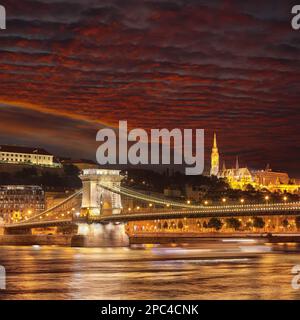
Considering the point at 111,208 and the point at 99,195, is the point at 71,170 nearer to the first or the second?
the point at 99,195

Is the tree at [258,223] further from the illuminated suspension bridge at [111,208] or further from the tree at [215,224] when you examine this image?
the illuminated suspension bridge at [111,208]

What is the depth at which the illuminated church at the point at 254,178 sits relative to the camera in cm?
13888

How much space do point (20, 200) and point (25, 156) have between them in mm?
24343

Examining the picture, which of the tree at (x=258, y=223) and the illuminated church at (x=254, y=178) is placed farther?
the illuminated church at (x=254, y=178)

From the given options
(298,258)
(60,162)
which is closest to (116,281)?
(298,258)

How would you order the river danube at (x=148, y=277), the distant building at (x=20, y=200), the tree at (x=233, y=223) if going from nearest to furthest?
1. the river danube at (x=148, y=277)
2. the tree at (x=233, y=223)
3. the distant building at (x=20, y=200)

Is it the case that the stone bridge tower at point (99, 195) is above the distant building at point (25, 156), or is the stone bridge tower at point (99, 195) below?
below

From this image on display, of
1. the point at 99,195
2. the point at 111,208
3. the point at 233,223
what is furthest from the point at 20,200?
the point at 111,208

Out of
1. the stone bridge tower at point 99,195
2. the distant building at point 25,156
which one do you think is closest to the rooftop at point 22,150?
the distant building at point 25,156

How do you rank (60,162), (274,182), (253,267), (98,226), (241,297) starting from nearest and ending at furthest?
(241,297) < (253,267) < (98,226) < (60,162) < (274,182)

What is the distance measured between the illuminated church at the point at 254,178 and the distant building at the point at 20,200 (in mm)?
46112

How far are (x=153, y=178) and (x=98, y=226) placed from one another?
57.2 metres
